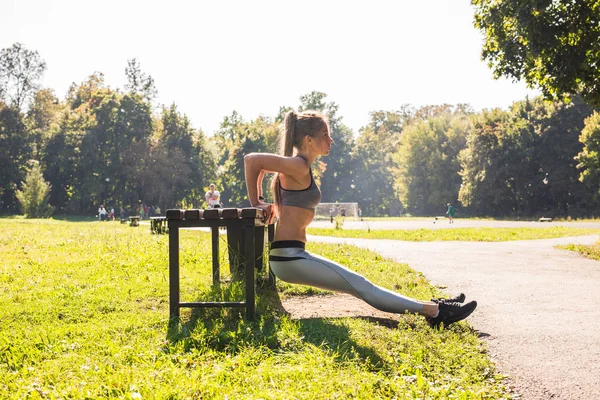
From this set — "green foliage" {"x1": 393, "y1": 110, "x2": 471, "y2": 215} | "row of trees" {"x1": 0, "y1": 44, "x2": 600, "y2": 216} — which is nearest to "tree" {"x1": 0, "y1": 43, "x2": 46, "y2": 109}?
"row of trees" {"x1": 0, "y1": 44, "x2": 600, "y2": 216}

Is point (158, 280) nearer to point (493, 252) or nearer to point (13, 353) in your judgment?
point (13, 353)

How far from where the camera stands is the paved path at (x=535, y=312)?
12.9 feet

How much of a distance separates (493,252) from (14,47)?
6753 cm

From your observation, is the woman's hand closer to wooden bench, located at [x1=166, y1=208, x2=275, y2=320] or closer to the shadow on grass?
wooden bench, located at [x1=166, y1=208, x2=275, y2=320]

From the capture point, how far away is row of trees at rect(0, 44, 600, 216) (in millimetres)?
55719

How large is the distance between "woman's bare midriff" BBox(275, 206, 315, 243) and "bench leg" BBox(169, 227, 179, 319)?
86 centimetres

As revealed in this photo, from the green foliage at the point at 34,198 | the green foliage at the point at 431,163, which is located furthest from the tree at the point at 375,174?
the green foliage at the point at 34,198

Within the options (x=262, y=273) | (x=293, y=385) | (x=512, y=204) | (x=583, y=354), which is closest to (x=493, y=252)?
(x=262, y=273)

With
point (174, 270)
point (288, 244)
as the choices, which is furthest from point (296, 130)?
point (174, 270)

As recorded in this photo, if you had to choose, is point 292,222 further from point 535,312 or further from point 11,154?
point 11,154

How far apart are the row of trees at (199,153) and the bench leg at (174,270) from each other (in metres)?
40.9

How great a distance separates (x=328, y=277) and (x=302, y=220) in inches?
20.9

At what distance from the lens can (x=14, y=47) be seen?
68.0 meters

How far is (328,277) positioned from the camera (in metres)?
5.13
